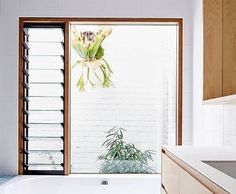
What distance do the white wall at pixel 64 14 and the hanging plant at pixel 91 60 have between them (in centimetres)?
22

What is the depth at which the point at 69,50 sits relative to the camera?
3436 millimetres

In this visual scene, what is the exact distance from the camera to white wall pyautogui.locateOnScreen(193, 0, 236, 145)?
236 cm

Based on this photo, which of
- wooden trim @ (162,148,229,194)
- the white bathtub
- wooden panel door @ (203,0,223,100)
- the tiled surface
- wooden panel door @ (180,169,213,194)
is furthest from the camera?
the white bathtub

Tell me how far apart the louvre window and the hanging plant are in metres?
0.16


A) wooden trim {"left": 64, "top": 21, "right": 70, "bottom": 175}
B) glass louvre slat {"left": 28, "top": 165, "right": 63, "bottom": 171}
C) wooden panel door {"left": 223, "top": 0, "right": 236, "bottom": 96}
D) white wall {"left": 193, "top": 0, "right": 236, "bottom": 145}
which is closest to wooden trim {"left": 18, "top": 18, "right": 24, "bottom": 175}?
glass louvre slat {"left": 28, "top": 165, "right": 63, "bottom": 171}

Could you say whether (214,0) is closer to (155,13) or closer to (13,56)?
(155,13)

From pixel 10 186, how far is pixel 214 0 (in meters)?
2.03

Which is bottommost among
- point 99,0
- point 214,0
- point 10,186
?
point 10,186

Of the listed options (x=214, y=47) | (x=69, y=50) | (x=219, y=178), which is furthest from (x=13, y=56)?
(x=219, y=178)

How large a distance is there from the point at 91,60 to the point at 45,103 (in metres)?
0.59

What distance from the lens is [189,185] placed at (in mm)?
1357

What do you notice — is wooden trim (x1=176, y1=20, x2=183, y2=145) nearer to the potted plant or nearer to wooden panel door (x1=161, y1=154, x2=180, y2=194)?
the potted plant

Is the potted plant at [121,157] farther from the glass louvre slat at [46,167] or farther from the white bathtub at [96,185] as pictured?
the glass louvre slat at [46,167]

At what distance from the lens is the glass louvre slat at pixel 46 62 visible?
3.46 m
